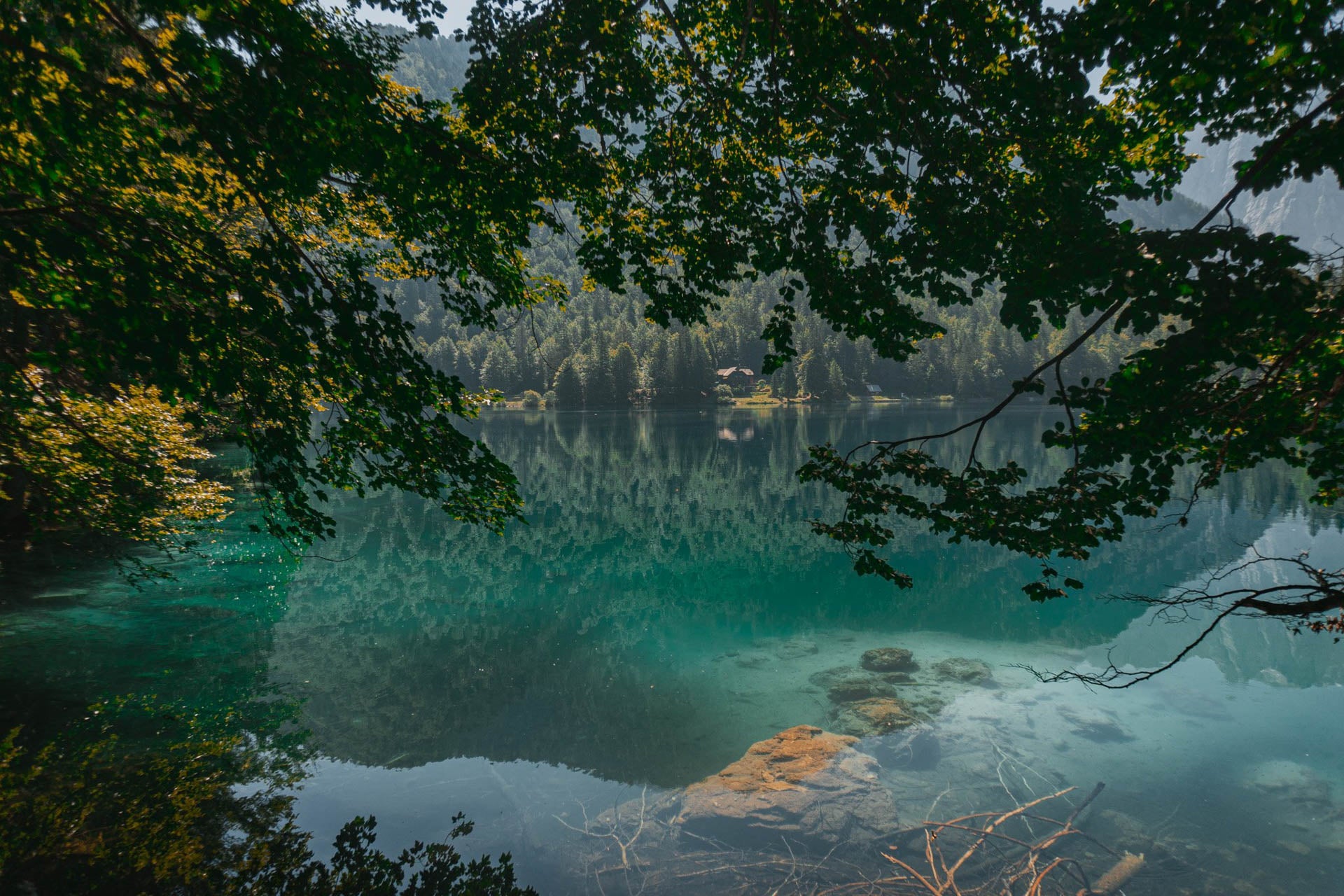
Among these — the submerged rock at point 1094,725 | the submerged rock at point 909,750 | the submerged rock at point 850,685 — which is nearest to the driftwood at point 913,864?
the submerged rock at point 909,750

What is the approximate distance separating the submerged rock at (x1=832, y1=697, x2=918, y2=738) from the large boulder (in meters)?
0.96

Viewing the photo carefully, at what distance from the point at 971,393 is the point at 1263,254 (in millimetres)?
169044

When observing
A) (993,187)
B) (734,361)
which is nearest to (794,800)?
(993,187)

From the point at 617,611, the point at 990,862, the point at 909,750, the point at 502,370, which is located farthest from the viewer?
the point at 502,370

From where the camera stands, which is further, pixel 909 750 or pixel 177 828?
pixel 909 750

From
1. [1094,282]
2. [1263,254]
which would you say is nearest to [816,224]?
[1094,282]

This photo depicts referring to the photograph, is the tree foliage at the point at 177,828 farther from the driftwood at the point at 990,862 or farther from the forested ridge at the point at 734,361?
the forested ridge at the point at 734,361

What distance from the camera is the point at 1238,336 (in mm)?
5926

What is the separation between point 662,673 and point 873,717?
5959mm

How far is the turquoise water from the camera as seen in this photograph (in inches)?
495

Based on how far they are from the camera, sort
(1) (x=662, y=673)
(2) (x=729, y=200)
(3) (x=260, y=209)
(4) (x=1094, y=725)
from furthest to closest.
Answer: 1. (1) (x=662, y=673)
2. (4) (x=1094, y=725)
3. (2) (x=729, y=200)
4. (3) (x=260, y=209)

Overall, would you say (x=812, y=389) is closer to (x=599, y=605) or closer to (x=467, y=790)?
(x=599, y=605)

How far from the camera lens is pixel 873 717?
Result: 1670 centimetres

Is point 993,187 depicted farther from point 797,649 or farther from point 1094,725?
point 797,649
